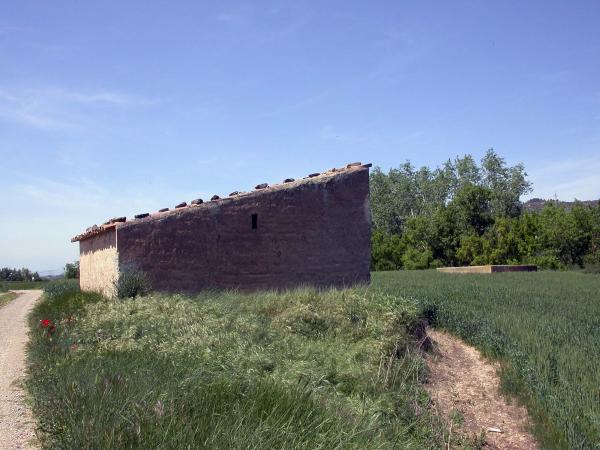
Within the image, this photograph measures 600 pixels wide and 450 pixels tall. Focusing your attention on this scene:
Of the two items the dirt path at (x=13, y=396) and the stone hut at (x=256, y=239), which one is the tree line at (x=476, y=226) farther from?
the dirt path at (x=13, y=396)

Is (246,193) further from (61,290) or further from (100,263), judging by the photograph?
(61,290)

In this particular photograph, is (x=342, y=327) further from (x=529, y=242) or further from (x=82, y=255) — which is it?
(x=529, y=242)

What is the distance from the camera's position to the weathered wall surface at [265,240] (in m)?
15.1

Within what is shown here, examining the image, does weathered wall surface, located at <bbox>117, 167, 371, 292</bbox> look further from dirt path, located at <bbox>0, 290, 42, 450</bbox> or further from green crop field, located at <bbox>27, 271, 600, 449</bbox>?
dirt path, located at <bbox>0, 290, 42, 450</bbox>

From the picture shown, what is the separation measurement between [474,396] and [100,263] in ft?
37.1

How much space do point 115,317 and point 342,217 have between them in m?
7.38

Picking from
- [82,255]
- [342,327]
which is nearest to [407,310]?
[342,327]

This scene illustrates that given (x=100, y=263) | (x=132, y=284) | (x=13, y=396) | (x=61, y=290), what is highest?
(x=100, y=263)

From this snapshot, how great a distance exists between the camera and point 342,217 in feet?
56.4

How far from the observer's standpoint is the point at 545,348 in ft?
36.7

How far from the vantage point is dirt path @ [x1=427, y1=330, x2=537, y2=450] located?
9.95 metres

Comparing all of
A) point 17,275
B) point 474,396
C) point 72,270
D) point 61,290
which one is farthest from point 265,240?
point 17,275

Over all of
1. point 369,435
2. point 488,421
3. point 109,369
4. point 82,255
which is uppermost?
Answer: point 82,255

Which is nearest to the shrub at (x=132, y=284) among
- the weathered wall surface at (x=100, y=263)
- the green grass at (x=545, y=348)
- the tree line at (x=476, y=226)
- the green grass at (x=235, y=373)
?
the weathered wall surface at (x=100, y=263)
